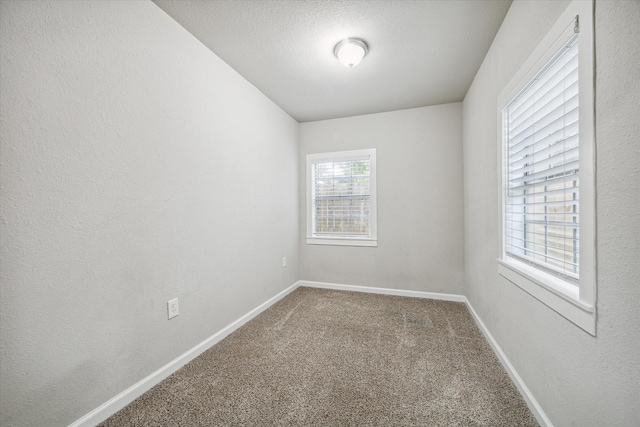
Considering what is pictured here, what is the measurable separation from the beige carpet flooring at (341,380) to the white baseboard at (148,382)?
0.04 meters

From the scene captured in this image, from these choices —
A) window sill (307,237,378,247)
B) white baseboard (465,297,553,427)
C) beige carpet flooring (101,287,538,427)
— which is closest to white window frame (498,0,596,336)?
white baseboard (465,297,553,427)

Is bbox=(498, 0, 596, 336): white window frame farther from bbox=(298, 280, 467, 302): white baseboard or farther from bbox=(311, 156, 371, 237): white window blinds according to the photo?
bbox=(311, 156, 371, 237): white window blinds

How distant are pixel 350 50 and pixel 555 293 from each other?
2.06 m

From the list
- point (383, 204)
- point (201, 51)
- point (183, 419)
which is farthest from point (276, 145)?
Answer: point (183, 419)

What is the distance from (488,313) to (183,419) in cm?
231

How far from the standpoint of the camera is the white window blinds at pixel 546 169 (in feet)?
3.83

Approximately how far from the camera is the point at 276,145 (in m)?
3.25

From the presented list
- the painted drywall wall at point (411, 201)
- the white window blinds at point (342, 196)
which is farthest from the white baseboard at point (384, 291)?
the white window blinds at point (342, 196)

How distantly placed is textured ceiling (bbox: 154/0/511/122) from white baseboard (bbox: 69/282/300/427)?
2395 mm

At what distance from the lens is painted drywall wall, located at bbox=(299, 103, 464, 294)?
10.6 feet

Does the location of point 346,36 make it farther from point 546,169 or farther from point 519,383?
point 519,383

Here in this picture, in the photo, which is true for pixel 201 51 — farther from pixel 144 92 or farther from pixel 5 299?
pixel 5 299

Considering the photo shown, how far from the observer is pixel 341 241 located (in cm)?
368

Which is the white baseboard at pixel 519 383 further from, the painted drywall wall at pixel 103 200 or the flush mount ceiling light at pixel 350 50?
the flush mount ceiling light at pixel 350 50
